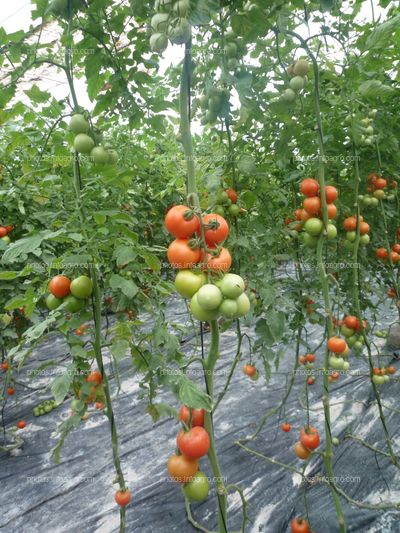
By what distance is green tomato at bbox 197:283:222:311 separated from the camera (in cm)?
67

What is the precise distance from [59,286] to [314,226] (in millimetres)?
842

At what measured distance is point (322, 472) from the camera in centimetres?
195

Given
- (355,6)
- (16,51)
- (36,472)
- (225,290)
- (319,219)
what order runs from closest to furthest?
(225,290), (16,51), (319,219), (355,6), (36,472)

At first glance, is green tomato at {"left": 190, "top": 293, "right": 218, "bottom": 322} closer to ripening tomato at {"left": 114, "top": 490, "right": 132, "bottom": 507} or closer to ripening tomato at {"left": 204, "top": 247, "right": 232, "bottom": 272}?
ripening tomato at {"left": 204, "top": 247, "right": 232, "bottom": 272}

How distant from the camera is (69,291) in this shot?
106 cm

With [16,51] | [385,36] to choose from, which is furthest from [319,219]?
[16,51]

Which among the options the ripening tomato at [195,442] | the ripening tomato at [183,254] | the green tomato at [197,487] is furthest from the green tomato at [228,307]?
the green tomato at [197,487]

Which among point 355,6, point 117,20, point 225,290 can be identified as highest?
point 355,6

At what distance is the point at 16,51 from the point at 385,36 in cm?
105

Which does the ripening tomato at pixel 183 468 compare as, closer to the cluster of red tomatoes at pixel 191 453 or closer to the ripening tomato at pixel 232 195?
the cluster of red tomatoes at pixel 191 453

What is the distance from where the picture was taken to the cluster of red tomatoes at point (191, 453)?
0.85 metres

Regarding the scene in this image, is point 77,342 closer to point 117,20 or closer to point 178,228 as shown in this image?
point 178,228

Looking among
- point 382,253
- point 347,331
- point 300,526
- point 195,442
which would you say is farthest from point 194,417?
point 382,253

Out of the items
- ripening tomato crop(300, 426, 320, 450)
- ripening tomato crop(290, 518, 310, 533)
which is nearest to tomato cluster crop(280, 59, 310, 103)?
ripening tomato crop(300, 426, 320, 450)
